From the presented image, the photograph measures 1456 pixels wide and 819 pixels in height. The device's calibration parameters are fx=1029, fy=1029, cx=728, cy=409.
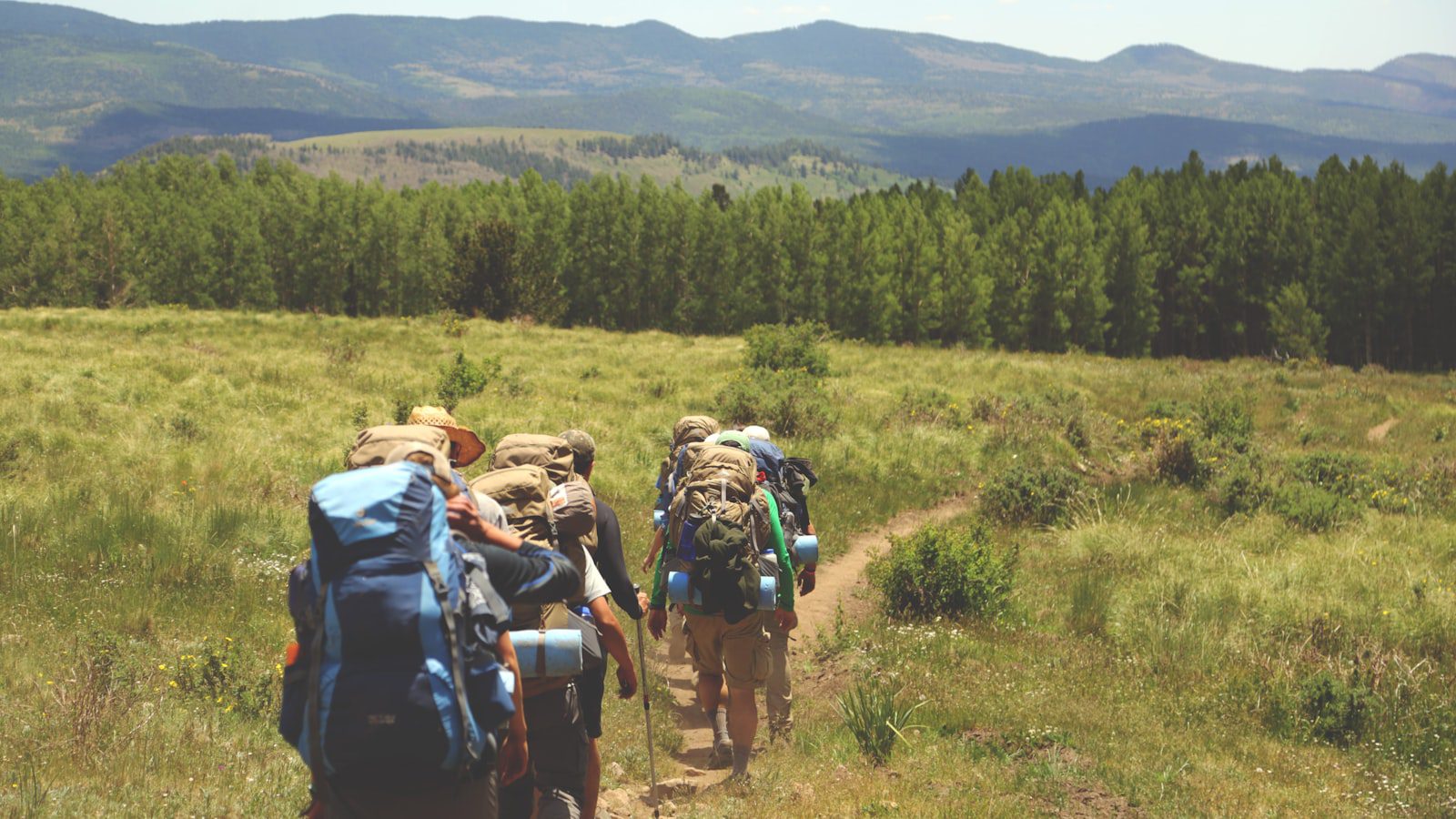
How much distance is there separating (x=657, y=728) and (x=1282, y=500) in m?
11.9

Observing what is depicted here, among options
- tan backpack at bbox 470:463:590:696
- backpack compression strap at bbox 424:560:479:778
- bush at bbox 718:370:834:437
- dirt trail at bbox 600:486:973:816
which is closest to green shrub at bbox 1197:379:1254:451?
dirt trail at bbox 600:486:973:816

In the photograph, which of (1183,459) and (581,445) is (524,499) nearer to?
(581,445)

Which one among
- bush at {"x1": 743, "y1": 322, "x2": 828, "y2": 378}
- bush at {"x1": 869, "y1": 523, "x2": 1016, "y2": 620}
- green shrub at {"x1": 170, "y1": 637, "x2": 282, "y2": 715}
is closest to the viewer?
green shrub at {"x1": 170, "y1": 637, "x2": 282, "y2": 715}

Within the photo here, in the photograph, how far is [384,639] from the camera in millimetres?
3189

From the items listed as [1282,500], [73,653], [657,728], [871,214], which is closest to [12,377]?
[73,653]

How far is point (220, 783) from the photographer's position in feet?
17.9

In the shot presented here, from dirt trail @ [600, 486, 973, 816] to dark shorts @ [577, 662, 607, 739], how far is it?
43.5 inches

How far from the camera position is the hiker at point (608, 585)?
514cm

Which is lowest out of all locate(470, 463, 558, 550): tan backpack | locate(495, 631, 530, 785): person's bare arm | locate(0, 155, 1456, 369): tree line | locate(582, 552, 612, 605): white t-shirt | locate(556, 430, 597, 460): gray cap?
locate(0, 155, 1456, 369): tree line

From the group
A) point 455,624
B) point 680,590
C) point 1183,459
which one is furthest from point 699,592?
point 1183,459

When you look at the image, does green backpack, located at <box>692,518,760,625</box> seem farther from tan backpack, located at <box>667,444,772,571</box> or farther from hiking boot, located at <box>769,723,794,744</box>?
hiking boot, located at <box>769,723,794,744</box>

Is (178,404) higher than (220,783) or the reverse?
the reverse

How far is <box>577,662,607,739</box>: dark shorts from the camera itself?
5.14 metres

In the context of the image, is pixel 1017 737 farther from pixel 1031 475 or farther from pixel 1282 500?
pixel 1282 500
